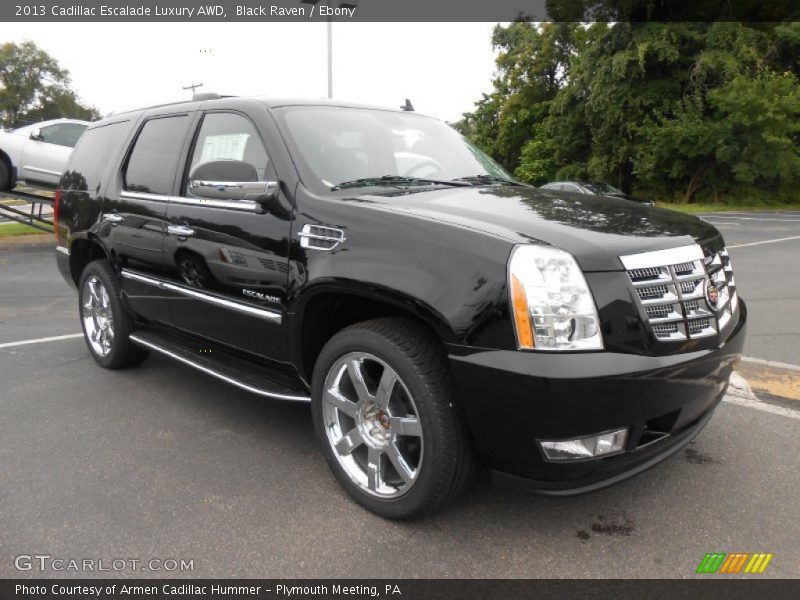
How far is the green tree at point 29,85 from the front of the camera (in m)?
59.0

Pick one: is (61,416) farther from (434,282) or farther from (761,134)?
(761,134)

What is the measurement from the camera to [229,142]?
343cm

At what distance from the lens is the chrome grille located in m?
2.26

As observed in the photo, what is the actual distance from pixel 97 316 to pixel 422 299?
341 centimetres

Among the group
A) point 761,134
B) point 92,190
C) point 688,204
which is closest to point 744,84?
point 761,134

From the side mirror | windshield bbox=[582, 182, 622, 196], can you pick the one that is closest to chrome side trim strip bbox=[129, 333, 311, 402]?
the side mirror

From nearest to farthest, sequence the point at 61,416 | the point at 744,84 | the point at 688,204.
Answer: the point at 61,416, the point at 744,84, the point at 688,204

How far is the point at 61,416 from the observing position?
12.4ft

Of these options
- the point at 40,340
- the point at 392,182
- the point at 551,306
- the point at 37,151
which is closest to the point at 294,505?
the point at 551,306

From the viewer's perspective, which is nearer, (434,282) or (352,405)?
(434,282)

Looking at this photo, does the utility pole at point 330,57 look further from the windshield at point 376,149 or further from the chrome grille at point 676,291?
the chrome grille at point 676,291

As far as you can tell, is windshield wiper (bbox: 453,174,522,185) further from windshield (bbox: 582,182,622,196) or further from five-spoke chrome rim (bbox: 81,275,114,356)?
windshield (bbox: 582,182,622,196)

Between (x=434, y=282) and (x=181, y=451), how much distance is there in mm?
1859

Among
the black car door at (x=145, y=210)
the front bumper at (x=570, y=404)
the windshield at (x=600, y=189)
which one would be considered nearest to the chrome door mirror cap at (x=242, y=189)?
the black car door at (x=145, y=210)
